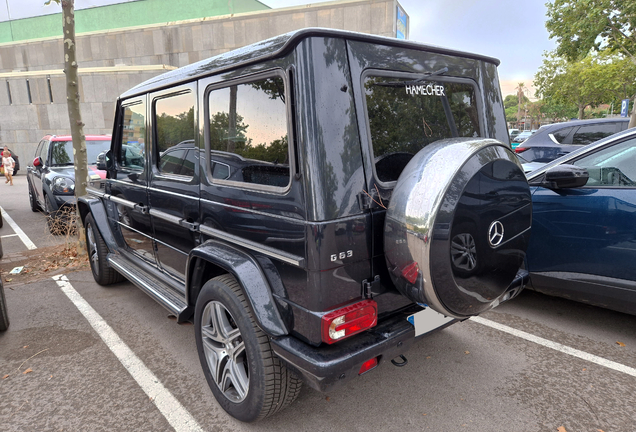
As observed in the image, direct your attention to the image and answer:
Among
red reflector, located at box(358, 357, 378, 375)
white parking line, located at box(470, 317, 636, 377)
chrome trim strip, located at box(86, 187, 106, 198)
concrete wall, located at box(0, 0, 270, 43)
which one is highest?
concrete wall, located at box(0, 0, 270, 43)

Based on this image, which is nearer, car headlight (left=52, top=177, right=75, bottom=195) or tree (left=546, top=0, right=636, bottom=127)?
car headlight (left=52, top=177, right=75, bottom=195)

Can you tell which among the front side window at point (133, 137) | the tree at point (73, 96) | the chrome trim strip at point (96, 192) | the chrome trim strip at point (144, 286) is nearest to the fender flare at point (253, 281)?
the chrome trim strip at point (144, 286)

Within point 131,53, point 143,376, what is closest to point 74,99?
point 143,376

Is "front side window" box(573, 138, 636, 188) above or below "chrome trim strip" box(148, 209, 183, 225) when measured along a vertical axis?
above

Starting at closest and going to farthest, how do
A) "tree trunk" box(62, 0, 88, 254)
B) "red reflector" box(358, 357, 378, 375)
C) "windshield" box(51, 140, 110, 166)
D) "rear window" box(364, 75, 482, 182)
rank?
1. "red reflector" box(358, 357, 378, 375)
2. "rear window" box(364, 75, 482, 182)
3. "tree trunk" box(62, 0, 88, 254)
4. "windshield" box(51, 140, 110, 166)

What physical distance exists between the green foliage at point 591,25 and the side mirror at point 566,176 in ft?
40.0

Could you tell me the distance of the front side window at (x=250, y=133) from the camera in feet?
6.98

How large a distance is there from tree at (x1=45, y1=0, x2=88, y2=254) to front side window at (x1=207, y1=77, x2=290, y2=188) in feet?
12.6

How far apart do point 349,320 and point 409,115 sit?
3.98ft

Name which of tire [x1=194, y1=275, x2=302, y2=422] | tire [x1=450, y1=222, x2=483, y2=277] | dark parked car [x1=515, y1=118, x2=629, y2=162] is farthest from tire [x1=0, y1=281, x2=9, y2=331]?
dark parked car [x1=515, y1=118, x2=629, y2=162]

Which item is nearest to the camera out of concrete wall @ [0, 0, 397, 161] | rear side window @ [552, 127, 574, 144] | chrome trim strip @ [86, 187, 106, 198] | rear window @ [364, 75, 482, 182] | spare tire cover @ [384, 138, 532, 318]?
spare tire cover @ [384, 138, 532, 318]

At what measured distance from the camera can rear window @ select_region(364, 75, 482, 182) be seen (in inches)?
86.7

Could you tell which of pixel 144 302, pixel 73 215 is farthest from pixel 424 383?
pixel 73 215

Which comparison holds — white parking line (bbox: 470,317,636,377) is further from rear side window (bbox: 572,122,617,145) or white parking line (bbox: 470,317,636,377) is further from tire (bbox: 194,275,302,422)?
rear side window (bbox: 572,122,617,145)
